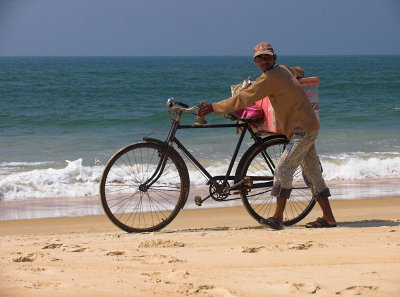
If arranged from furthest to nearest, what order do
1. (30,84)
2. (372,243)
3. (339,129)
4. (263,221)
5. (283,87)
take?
(30,84) → (339,129) → (263,221) → (283,87) → (372,243)

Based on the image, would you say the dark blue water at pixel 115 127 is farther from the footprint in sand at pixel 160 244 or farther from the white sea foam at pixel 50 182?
the footprint in sand at pixel 160 244

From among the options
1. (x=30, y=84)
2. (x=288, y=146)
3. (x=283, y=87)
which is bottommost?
(x=288, y=146)

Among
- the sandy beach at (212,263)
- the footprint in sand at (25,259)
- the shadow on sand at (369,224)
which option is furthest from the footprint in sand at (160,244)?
the shadow on sand at (369,224)

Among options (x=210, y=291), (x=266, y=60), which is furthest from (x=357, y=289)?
(x=266, y=60)

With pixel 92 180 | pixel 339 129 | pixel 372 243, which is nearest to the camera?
pixel 372 243

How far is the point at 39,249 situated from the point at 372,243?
2470 mm

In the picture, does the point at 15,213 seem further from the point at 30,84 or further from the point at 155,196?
the point at 30,84

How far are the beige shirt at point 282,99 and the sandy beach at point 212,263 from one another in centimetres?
94

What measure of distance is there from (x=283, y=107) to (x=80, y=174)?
515cm

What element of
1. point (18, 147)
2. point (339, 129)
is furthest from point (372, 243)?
point (339, 129)

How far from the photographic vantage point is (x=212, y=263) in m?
3.87

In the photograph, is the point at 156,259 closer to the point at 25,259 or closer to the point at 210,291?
the point at 210,291

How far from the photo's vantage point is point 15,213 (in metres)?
6.98

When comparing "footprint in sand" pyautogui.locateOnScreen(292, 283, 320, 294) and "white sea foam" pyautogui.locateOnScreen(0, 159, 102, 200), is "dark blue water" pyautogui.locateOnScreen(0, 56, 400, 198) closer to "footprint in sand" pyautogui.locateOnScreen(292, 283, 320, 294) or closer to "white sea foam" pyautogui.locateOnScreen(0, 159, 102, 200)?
"white sea foam" pyautogui.locateOnScreen(0, 159, 102, 200)
